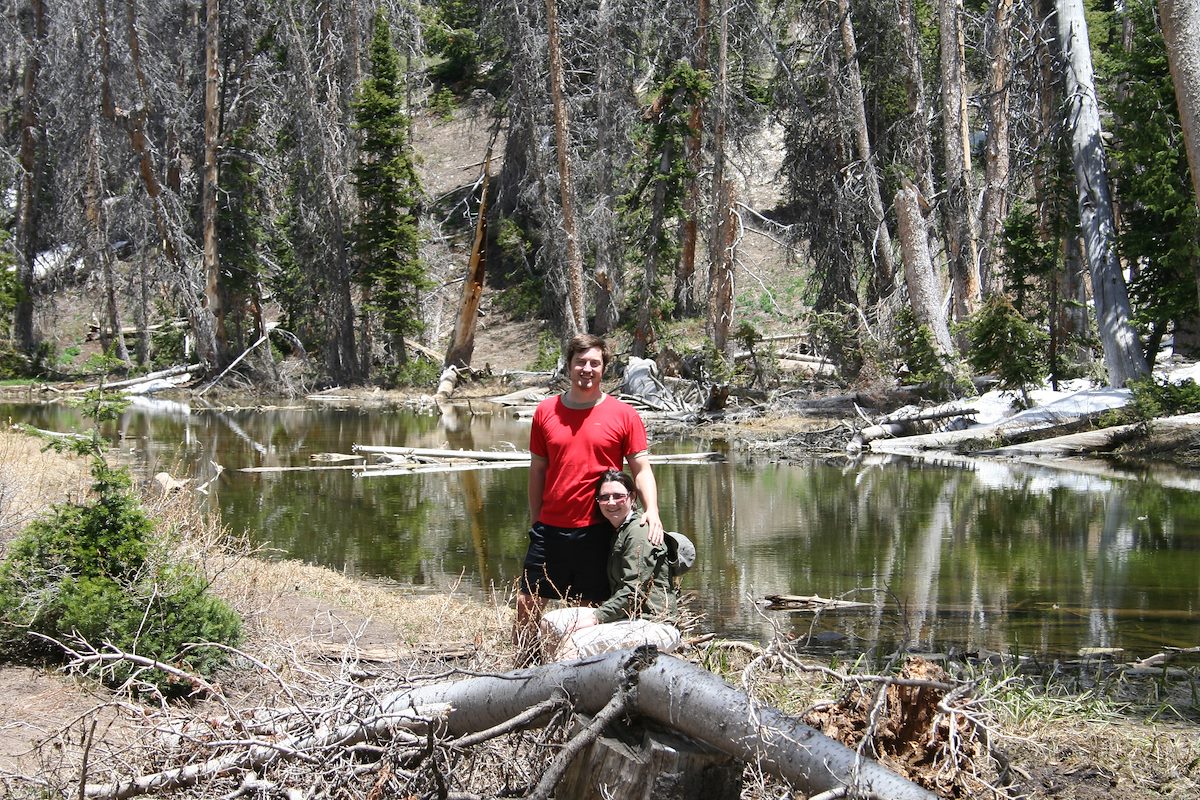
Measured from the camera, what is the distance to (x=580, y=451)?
20.2ft

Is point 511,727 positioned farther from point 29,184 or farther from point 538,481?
point 29,184

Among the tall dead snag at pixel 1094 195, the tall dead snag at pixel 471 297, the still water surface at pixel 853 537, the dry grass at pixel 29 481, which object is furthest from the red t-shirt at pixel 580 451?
the tall dead snag at pixel 471 297

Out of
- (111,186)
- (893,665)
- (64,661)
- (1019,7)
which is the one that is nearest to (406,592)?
→ (64,661)

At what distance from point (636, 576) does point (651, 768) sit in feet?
5.78

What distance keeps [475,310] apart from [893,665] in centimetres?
3001

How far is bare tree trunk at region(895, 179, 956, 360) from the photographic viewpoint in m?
23.8

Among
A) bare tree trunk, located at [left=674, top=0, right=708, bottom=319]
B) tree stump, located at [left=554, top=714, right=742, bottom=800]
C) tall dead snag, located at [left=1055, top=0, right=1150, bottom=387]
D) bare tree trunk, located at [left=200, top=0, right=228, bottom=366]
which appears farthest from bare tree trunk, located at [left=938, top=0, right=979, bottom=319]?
tree stump, located at [left=554, top=714, right=742, bottom=800]

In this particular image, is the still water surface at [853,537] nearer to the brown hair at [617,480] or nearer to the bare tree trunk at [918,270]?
the brown hair at [617,480]

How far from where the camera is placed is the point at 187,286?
34750mm

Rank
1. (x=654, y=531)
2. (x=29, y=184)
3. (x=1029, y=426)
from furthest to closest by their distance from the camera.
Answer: (x=29, y=184) → (x=1029, y=426) → (x=654, y=531)

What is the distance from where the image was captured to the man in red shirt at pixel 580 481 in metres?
6.14

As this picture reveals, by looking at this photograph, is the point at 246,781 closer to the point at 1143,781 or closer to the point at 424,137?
the point at 1143,781

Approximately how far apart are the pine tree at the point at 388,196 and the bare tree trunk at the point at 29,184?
36.6 ft

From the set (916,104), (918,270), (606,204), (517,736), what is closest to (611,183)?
(606,204)
